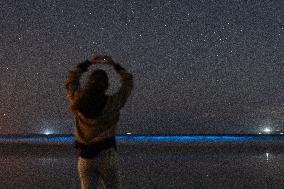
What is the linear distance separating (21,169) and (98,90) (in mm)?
6221

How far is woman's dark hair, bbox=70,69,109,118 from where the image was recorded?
9.39 feet

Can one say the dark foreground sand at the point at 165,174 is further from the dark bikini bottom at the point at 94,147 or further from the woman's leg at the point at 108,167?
the dark bikini bottom at the point at 94,147

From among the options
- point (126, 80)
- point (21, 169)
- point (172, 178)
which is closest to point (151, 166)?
point (172, 178)

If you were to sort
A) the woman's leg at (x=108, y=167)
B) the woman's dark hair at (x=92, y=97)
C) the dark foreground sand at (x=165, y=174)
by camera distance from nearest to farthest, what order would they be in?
1. the woman's dark hair at (x=92, y=97)
2. the woman's leg at (x=108, y=167)
3. the dark foreground sand at (x=165, y=174)

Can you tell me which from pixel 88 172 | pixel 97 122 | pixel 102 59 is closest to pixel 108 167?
pixel 88 172

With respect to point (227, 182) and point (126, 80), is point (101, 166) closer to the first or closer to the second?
point (126, 80)

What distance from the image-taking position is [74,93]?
3.07 m

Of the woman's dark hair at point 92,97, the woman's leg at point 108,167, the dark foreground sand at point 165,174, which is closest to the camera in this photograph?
the woman's dark hair at point 92,97

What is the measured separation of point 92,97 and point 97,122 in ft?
0.57

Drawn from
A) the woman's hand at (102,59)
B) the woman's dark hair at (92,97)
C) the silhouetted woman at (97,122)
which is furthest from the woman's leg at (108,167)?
the woman's hand at (102,59)

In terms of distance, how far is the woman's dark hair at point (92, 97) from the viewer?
2.86 meters

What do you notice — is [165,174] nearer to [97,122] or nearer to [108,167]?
[108,167]

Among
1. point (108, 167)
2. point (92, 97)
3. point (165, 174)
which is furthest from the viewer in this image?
point (165, 174)

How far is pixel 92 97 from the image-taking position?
286 centimetres
